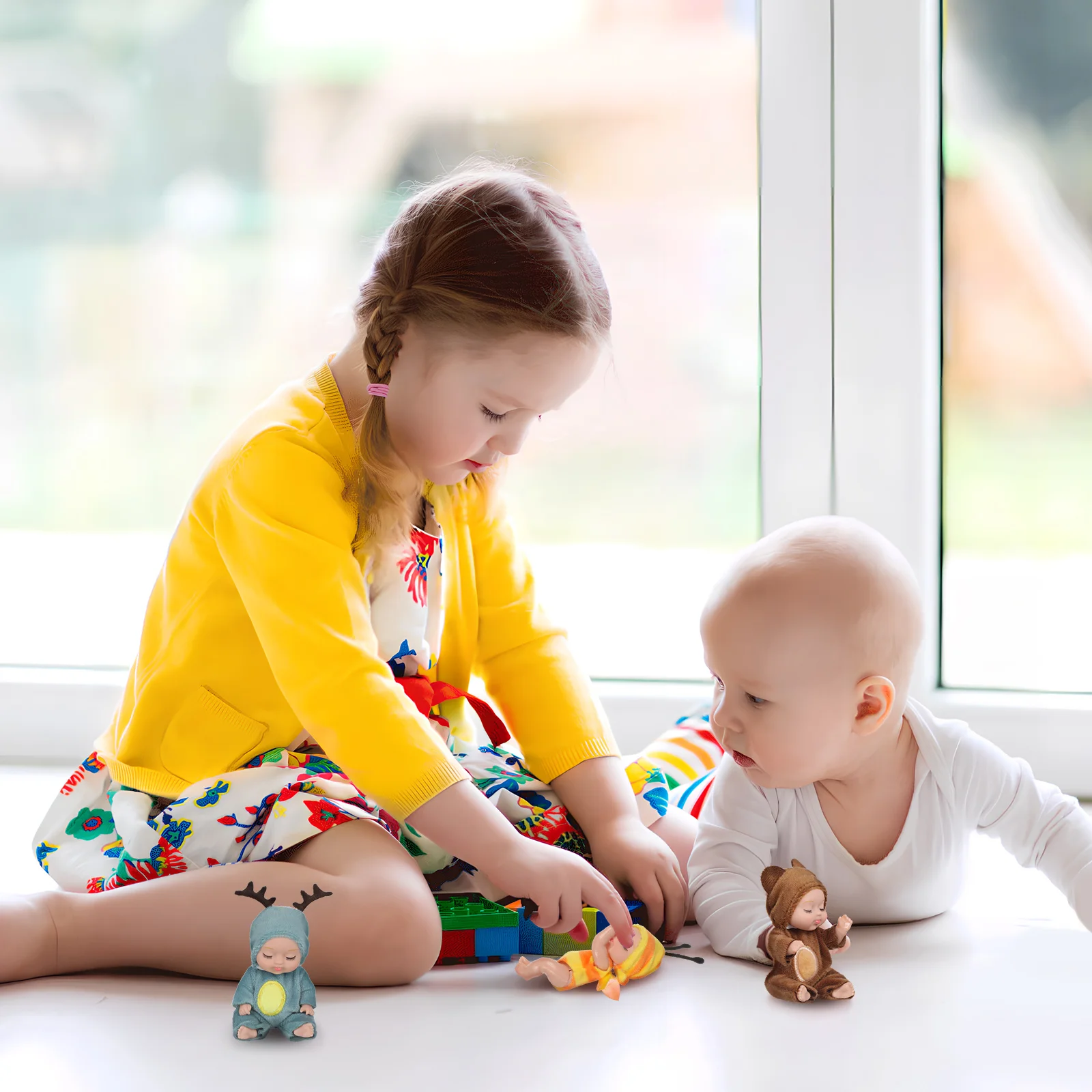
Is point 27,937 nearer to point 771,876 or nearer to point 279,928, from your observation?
point 279,928

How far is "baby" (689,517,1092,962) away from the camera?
0.82m

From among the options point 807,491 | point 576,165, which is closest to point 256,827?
point 807,491

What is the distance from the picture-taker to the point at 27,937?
31.0 inches

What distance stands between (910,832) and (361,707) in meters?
0.40

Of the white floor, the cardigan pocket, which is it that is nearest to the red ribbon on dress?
the cardigan pocket

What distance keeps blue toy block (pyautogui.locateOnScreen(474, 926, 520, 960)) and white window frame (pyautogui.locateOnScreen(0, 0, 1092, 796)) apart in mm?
621

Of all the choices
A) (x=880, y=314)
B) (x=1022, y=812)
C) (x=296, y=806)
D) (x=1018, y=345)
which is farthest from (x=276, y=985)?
(x=1018, y=345)

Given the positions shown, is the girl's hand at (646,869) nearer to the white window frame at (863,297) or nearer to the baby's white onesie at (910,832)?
the baby's white onesie at (910,832)

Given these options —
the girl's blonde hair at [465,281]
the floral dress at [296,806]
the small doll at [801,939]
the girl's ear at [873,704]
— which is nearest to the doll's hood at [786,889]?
the small doll at [801,939]

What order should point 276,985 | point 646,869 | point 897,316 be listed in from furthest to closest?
point 897,316
point 646,869
point 276,985

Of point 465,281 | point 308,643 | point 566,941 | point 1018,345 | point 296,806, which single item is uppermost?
point 465,281

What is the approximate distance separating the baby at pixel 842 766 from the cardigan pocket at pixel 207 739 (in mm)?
350

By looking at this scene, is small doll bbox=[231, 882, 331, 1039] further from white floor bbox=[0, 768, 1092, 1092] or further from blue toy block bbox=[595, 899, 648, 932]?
blue toy block bbox=[595, 899, 648, 932]

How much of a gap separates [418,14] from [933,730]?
3.23ft
